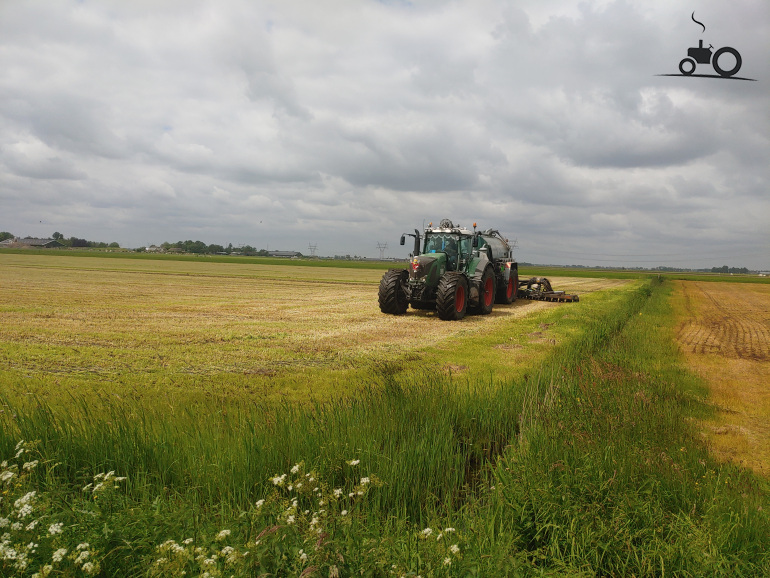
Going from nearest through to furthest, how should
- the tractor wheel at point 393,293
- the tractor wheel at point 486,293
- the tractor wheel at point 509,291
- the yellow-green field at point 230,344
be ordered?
1. the yellow-green field at point 230,344
2. the tractor wheel at point 393,293
3. the tractor wheel at point 486,293
4. the tractor wheel at point 509,291

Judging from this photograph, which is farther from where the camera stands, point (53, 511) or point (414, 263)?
point (414, 263)

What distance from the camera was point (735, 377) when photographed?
30.5 ft

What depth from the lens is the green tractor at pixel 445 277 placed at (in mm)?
15188

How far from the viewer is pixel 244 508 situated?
11.8 ft

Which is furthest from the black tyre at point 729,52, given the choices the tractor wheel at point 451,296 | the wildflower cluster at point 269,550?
the tractor wheel at point 451,296

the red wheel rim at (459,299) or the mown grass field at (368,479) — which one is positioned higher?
the red wheel rim at (459,299)

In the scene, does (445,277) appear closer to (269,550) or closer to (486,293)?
(486,293)

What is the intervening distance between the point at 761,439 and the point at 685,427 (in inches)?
45.8

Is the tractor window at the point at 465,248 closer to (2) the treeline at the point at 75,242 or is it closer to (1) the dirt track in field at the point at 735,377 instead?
(1) the dirt track in field at the point at 735,377

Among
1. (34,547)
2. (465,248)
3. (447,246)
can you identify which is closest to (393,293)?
(447,246)

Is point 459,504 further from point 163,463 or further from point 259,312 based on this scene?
point 259,312

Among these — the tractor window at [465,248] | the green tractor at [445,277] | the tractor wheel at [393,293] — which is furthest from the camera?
the tractor window at [465,248]

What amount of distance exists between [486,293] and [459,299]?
99.6 inches

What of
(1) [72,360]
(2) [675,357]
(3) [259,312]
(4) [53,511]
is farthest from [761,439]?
(3) [259,312]
